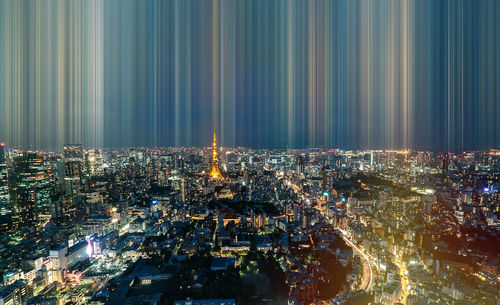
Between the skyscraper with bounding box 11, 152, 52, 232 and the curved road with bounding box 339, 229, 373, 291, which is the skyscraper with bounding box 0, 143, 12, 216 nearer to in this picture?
the skyscraper with bounding box 11, 152, 52, 232

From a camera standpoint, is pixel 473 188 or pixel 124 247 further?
pixel 473 188

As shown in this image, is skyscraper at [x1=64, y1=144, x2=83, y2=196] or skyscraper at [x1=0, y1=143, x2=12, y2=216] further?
skyscraper at [x1=64, y1=144, x2=83, y2=196]

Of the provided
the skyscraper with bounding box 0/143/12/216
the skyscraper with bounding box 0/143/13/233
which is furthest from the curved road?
the skyscraper with bounding box 0/143/12/216

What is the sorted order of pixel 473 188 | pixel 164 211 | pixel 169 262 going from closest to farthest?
1. pixel 169 262
2. pixel 164 211
3. pixel 473 188

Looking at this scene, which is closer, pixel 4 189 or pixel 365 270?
pixel 365 270

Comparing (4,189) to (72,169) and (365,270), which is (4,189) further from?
(365,270)

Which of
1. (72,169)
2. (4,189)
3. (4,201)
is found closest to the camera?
(4,201)

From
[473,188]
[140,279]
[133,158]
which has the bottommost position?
[140,279]

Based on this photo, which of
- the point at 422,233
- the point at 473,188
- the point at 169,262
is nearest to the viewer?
the point at 169,262

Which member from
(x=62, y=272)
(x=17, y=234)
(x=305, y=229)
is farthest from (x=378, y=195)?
(x=17, y=234)

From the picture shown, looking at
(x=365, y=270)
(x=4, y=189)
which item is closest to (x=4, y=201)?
(x=4, y=189)

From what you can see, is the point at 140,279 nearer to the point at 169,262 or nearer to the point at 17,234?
the point at 169,262
